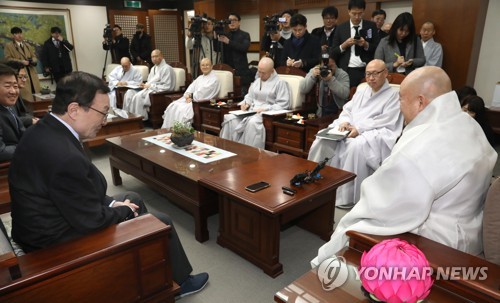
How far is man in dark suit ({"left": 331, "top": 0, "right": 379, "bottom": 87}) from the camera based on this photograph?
11.8ft

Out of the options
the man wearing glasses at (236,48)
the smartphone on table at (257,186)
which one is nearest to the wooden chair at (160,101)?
the man wearing glasses at (236,48)

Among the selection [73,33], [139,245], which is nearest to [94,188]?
[139,245]

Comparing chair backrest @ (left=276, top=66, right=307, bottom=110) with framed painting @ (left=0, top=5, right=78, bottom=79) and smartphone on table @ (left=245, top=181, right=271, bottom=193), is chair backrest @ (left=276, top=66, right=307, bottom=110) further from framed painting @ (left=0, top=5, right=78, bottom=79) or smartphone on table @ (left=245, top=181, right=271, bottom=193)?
framed painting @ (left=0, top=5, right=78, bottom=79)

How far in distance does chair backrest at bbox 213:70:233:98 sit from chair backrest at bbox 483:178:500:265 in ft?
13.1

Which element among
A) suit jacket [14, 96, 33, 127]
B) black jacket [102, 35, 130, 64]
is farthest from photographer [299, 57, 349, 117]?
black jacket [102, 35, 130, 64]

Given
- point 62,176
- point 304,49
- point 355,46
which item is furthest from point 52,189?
point 304,49

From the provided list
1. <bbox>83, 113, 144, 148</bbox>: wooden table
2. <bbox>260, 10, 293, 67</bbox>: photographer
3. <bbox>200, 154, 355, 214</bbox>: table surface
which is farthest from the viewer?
<bbox>260, 10, 293, 67</bbox>: photographer

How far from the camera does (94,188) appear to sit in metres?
1.25

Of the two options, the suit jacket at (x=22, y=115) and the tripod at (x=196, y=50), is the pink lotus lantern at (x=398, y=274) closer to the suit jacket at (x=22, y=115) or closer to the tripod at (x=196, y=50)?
the suit jacket at (x=22, y=115)

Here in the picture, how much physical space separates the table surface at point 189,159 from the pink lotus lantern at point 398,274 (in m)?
1.45

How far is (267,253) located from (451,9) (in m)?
4.07

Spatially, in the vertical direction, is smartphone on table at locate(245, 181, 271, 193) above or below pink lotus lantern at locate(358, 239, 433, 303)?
below

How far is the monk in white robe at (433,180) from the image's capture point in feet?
4.00

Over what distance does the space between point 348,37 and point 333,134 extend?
1.47 metres
